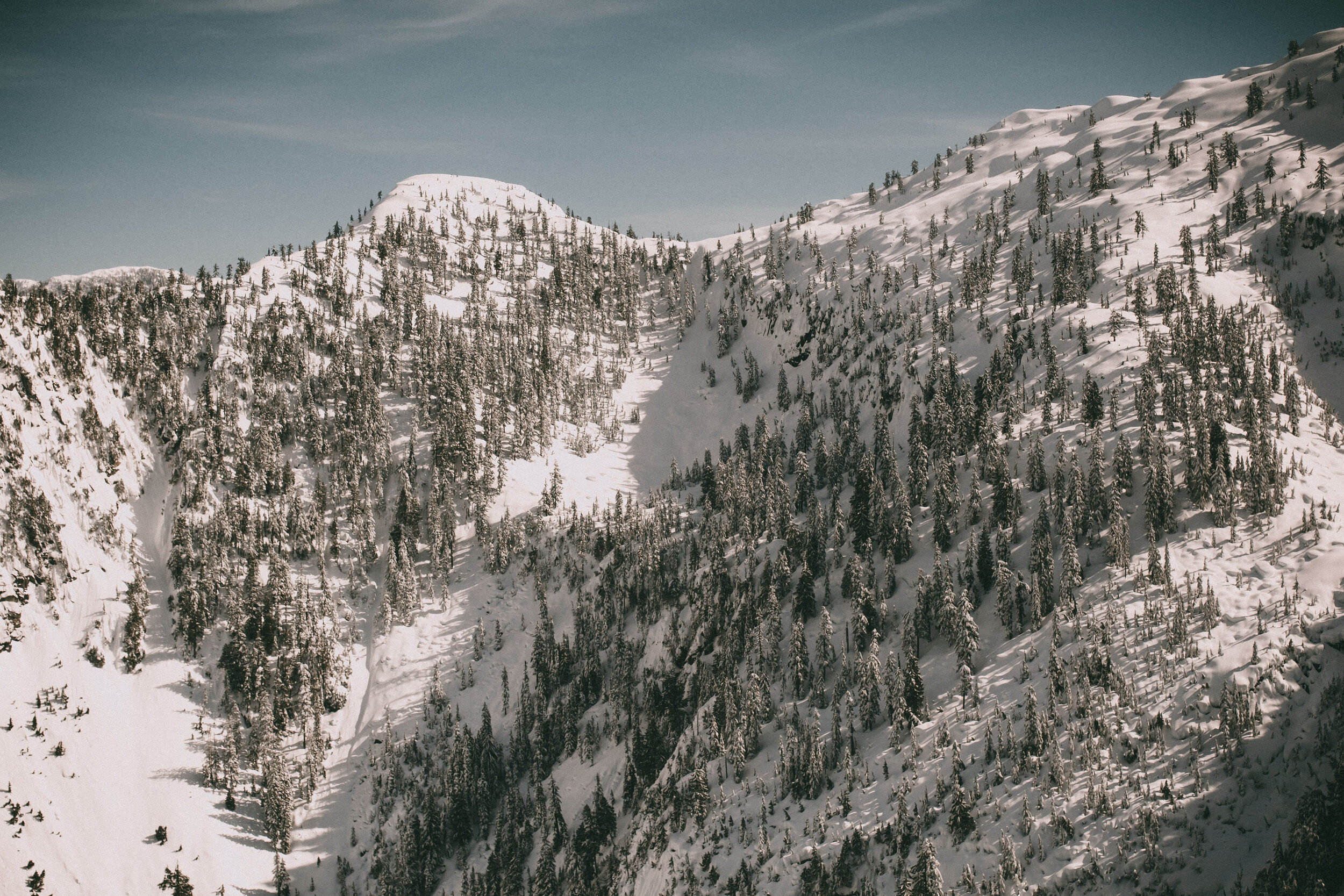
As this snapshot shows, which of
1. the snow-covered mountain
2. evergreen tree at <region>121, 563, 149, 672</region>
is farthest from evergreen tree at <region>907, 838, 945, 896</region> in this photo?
evergreen tree at <region>121, 563, 149, 672</region>

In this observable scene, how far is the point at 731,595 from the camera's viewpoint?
5236 inches

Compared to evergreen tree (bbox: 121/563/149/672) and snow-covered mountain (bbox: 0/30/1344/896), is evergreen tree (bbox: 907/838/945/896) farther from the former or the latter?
evergreen tree (bbox: 121/563/149/672)

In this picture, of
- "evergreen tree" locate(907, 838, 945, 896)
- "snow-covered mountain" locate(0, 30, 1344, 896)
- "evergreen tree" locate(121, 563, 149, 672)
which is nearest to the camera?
"evergreen tree" locate(907, 838, 945, 896)

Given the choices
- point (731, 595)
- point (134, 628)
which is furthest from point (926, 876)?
point (134, 628)

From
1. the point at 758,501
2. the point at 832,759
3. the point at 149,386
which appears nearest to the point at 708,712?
the point at 832,759

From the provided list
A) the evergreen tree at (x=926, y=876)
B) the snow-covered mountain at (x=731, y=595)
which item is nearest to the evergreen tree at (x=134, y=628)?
the snow-covered mountain at (x=731, y=595)

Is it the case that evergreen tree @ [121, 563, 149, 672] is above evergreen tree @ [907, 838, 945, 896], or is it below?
above

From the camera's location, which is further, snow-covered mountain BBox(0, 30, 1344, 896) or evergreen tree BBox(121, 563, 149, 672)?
evergreen tree BBox(121, 563, 149, 672)

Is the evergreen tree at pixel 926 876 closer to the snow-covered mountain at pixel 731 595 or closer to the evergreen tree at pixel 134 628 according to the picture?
the snow-covered mountain at pixel 731 595

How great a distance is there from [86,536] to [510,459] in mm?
83878

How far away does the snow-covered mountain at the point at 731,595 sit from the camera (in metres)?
71.3

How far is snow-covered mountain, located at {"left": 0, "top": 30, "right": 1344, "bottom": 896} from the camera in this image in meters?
71.3

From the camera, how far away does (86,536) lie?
129000mm

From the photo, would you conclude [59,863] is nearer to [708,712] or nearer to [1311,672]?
[708,712]
